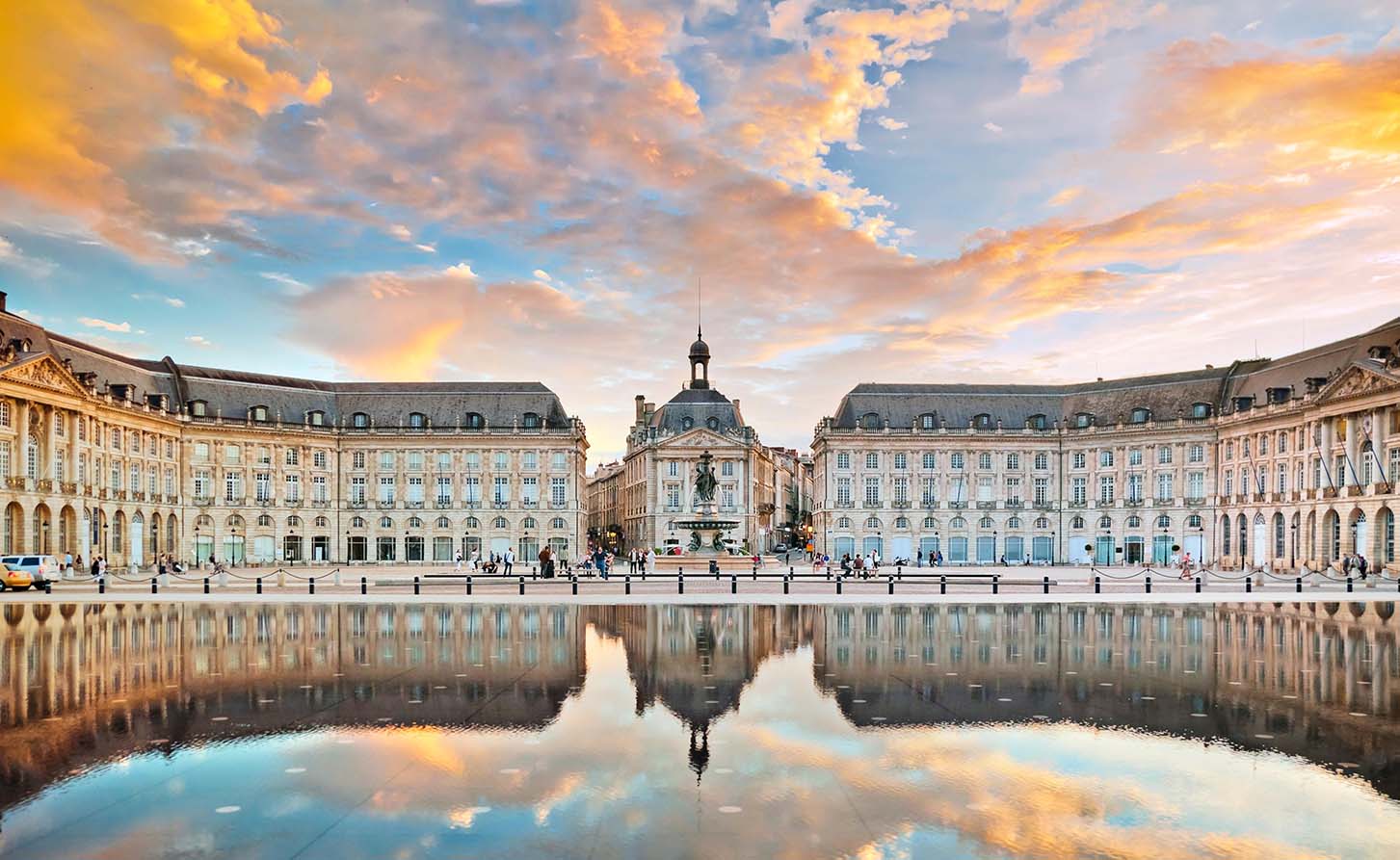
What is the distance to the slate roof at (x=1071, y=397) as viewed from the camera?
88.4 meters

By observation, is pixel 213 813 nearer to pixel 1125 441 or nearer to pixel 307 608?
pixel 307 608

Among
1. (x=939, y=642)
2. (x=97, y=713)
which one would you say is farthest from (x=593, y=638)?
(x=97, y=713)

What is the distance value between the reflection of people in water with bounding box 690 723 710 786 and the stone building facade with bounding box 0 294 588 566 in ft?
230

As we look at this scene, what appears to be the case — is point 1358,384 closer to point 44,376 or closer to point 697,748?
point 697,748

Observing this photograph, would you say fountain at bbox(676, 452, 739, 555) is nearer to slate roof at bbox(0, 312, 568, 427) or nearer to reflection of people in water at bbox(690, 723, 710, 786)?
slate roof at bbox(0, 312, 568, 427)

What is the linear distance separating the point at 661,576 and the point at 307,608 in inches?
905

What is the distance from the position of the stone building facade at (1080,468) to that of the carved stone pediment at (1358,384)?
4451 millimetres

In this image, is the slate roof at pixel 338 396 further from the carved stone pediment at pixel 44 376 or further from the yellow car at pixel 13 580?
the yellow car at pixel 13 580

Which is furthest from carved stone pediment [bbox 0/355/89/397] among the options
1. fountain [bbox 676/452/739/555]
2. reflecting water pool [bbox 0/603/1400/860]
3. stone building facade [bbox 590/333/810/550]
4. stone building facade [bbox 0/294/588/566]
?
stone building facade [bbox 590/333/810/550]

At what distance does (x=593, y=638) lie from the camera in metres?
26.9

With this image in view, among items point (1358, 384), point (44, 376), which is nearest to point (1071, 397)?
point (1358, 384)

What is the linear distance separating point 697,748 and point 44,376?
2623 inches

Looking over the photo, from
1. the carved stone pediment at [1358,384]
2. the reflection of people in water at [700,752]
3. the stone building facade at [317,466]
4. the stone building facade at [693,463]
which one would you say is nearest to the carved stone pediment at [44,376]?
the stone building facade at [317,466]

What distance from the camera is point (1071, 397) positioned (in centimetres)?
10150
